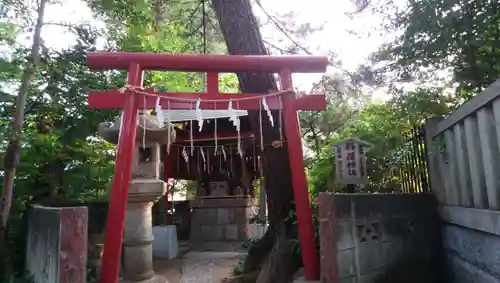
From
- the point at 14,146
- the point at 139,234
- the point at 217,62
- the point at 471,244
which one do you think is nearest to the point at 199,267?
the point at 139,234

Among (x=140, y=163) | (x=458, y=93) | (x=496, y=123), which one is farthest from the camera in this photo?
(x=140, y=163)

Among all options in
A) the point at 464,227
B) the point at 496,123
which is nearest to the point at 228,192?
the point at 464,227

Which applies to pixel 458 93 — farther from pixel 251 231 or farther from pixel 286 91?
pixel 251 231

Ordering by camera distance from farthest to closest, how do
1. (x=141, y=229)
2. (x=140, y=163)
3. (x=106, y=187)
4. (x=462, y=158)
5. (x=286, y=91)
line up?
1. (x=106, y=187)
2. (x=140, y=163)
3. (x=141, y=229)
4. (x=286, y=91)
5. (x=462, y=158)

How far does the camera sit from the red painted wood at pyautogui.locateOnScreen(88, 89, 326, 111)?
5461 millimetres

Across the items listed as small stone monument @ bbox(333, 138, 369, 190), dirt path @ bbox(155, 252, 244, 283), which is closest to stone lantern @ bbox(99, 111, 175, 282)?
dirt path @ bbox(155, 252, 244, 283)

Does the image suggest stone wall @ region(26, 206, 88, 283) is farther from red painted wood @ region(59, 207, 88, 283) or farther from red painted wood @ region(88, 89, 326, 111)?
red painted wood @ region(88, 89, 326, 111)

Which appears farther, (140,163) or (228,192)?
(228,192)

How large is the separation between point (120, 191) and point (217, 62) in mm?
2287

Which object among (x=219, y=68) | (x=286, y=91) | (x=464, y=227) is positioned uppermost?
(x=219, y=68)

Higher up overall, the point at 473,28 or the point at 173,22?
the point at 173,22

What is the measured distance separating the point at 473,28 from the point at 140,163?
6.62m

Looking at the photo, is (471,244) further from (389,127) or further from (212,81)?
(212,81)

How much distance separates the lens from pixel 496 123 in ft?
11.6
